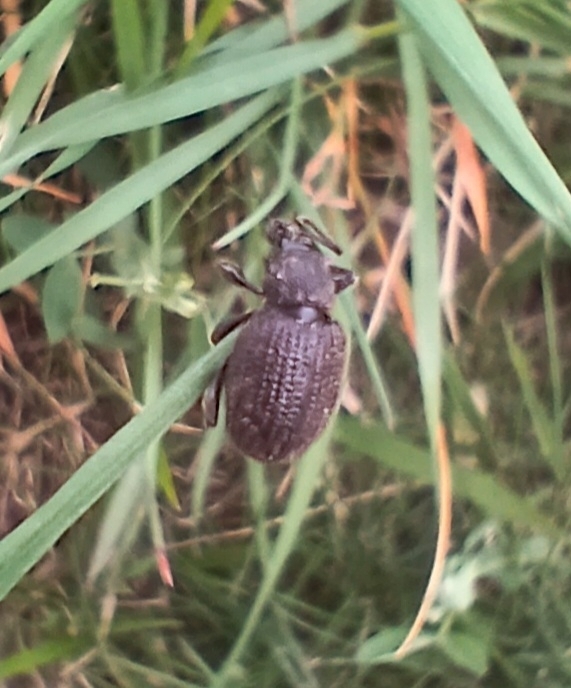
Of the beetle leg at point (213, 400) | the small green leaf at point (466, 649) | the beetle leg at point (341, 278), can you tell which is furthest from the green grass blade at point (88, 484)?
the small green leaf at point (466, 649)

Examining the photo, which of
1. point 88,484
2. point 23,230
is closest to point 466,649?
point 88,484

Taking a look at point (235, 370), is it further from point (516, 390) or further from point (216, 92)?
point (516, 390)

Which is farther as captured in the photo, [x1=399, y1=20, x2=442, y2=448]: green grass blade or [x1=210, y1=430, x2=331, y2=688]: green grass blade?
[x1=210, y1=430, x2=331, y2=688]: green grass blade

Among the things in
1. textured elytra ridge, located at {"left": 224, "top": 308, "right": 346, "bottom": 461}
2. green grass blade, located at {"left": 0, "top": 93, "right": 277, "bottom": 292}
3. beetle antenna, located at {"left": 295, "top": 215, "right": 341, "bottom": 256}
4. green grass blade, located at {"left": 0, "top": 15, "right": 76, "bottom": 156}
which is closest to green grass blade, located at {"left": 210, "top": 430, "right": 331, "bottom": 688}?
textured elytra ridge, located at {"left": 224, "top": 308, "right": 346, "bottom": 461}

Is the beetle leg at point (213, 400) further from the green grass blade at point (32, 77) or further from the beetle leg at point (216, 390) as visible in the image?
the green grass blade at point (32, 77)

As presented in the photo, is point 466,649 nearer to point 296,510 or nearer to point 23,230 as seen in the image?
point 296,510

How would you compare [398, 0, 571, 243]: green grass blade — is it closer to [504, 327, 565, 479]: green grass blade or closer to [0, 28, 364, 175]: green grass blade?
[0, 28, 364, 175]: green grass blade
